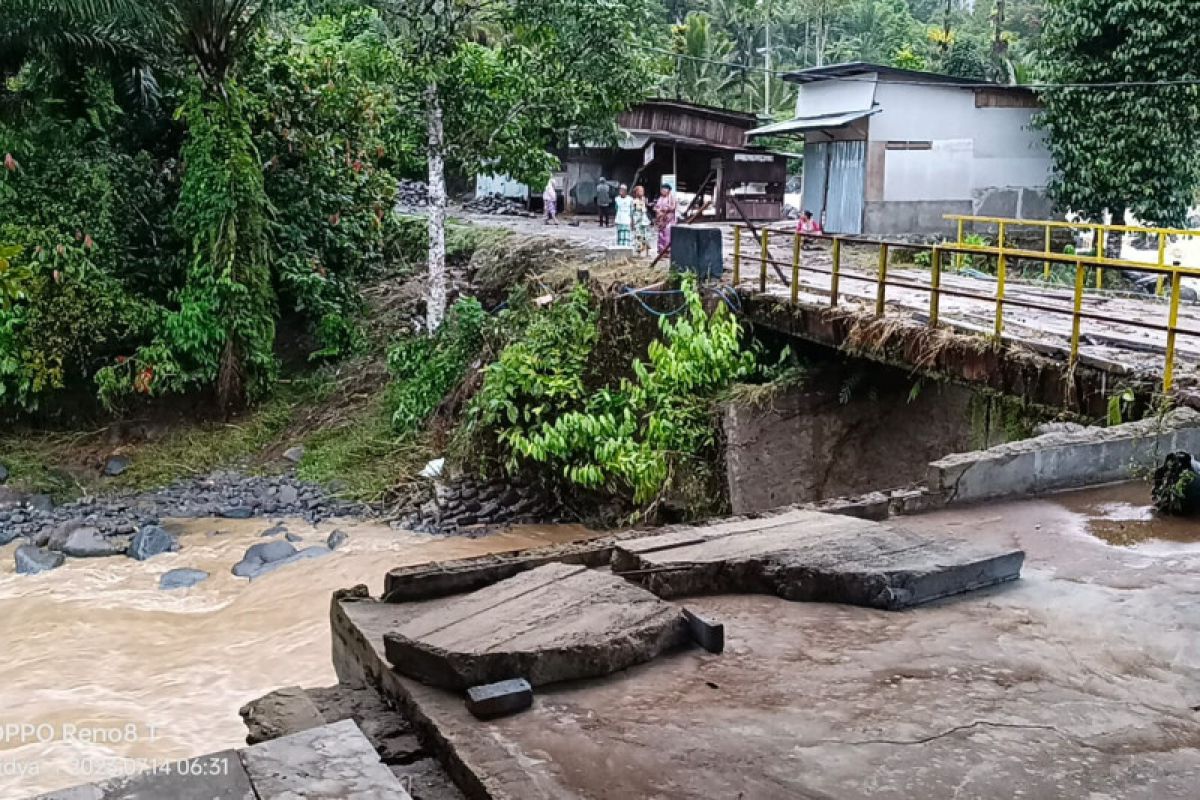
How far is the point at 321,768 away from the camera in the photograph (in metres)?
3.46

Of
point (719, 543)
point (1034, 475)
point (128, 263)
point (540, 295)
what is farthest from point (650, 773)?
point (128, 263)

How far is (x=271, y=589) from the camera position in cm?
1252

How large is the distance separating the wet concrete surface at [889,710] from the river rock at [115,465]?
1385 cm

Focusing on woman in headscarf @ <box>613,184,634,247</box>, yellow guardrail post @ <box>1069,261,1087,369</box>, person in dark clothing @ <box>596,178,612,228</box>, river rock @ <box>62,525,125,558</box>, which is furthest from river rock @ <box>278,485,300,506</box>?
person in dark clothing @ <box>596,178,612,228</box>

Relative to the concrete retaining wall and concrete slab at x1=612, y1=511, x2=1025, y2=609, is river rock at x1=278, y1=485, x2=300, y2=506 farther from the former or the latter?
concrete slab at x1=612, y1=511, x2=1025, y2=609

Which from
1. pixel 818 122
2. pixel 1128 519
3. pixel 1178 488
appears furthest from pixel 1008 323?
→ pixel 818 122

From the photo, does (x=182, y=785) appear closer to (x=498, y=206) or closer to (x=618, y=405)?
(x=618, y=405)

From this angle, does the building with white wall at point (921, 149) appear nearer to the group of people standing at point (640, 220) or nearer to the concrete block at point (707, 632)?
the group of people standing at point (640, 220)

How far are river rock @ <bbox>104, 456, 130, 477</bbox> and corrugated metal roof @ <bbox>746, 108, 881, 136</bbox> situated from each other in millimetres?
13496

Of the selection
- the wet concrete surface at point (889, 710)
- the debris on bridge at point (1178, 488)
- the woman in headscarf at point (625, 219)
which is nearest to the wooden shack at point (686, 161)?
the woman in headscarf at point (625, 219)

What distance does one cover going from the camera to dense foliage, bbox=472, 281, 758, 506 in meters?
12.7

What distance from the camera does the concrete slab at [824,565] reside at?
507cm

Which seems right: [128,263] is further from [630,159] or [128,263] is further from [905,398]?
[630,159]

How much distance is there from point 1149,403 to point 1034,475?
69.6 inches
